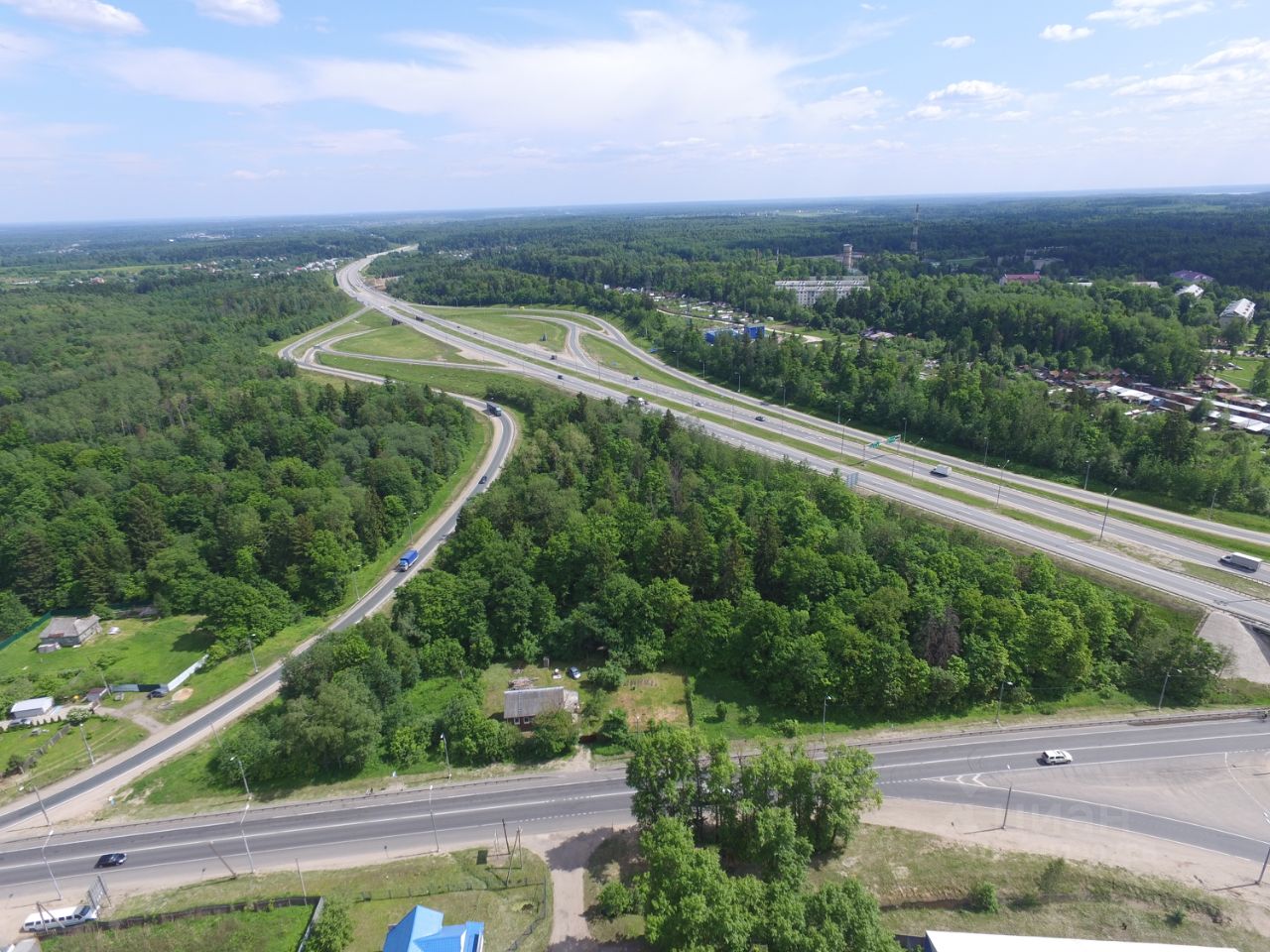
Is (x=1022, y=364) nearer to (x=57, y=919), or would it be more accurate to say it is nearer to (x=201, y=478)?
(x=201, y=478)

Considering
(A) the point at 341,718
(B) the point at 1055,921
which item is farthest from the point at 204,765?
(B) the point at 1055,921

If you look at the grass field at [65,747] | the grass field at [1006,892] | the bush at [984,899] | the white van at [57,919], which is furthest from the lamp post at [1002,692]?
the grass field at [65,747]

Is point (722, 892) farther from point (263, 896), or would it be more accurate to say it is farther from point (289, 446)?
point (289, 446)

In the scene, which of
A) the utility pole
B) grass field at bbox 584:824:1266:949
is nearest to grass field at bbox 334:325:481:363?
the utility pole

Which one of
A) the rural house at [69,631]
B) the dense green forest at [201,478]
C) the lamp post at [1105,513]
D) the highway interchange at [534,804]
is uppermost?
the dense green forest at [201,478]

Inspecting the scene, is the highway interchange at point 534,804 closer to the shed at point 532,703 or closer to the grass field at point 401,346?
the shed at point 532,703
